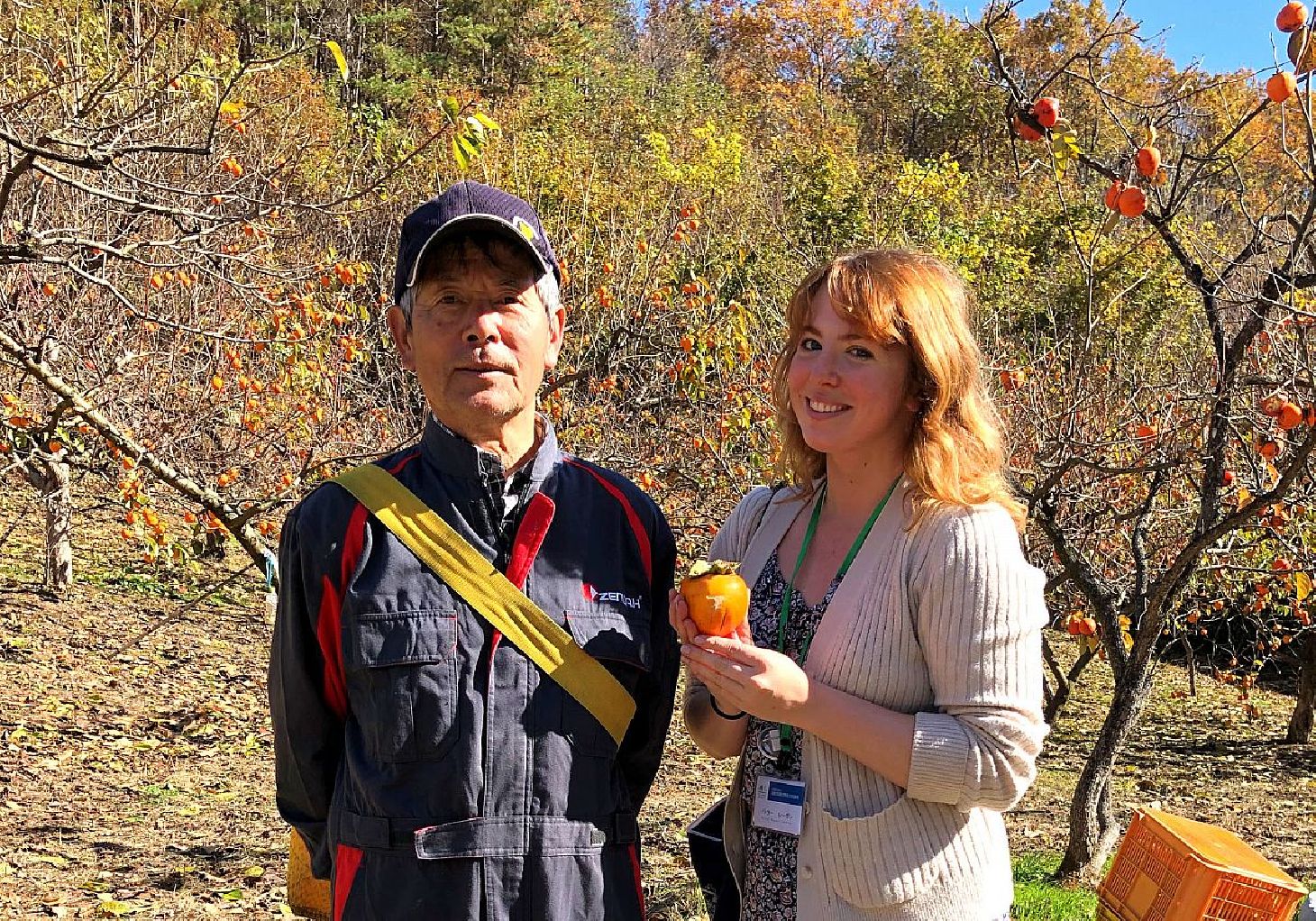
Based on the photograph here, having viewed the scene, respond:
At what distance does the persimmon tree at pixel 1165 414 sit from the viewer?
3613mm

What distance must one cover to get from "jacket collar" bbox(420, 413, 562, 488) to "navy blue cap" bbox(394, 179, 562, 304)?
0.74 feet

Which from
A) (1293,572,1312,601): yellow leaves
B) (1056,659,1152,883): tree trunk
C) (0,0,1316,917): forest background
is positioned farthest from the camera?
(1293,572,1312,601): yellow leaves

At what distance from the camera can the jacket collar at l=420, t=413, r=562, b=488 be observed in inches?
71.0

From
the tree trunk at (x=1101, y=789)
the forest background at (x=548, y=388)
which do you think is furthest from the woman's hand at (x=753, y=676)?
the tree trunk at (x=1101, y=789)

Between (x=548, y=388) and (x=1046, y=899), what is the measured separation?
3128 mm

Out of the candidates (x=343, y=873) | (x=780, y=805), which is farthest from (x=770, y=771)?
(x=343, y=873)

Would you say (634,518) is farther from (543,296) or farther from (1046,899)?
(1046,899)

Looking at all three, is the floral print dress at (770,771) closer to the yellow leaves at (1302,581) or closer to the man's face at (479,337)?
the man's face at (479,337)

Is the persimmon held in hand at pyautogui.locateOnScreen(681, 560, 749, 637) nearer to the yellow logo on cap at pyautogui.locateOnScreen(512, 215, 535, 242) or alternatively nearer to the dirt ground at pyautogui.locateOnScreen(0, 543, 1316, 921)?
the yellow logo on cap at pyautogui.locateOnScreen(512, 215, 535, 242)

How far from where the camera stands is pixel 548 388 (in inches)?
235

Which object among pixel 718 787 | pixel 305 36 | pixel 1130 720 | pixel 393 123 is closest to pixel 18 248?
pixel 305 36

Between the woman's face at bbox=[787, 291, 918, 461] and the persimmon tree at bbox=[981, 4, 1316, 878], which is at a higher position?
the persimmon tree at bbox=[981, 4, 1316, 878]

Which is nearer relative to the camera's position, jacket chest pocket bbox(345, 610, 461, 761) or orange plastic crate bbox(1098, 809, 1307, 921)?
jacket chest pocket bbox(345, 610, 461, 761)

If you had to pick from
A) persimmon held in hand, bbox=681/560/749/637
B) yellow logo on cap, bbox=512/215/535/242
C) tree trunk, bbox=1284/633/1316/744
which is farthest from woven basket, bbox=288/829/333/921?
tree trunk, bbox=1284/633/1316/744
